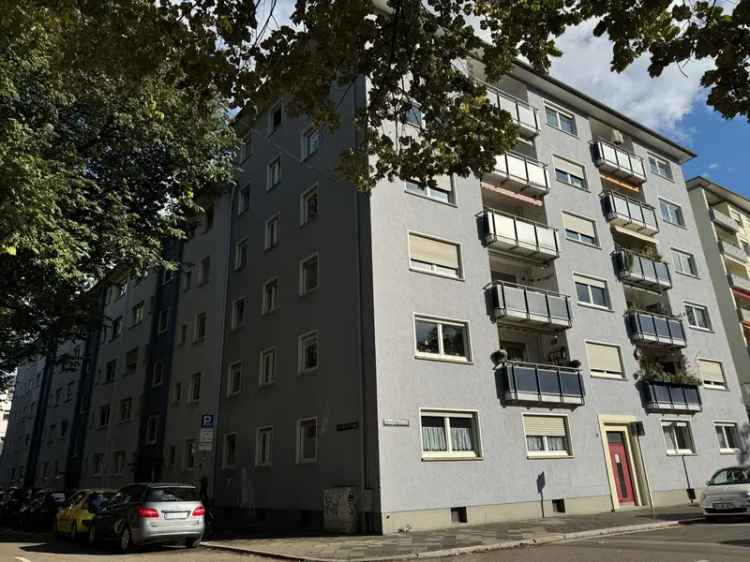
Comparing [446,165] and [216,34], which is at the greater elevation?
[216,34]

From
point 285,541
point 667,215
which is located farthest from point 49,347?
point 667,215

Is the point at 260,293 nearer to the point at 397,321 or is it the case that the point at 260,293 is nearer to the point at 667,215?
the point at 397,321

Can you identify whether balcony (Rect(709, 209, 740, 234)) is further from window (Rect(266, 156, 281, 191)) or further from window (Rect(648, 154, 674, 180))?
window (Rect(266, 156, 281, 191))

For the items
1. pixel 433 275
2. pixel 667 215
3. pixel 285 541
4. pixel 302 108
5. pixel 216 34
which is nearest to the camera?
pixel 216 34

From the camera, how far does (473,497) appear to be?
50.8 feet

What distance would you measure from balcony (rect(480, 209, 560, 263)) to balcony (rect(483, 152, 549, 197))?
1750 mm

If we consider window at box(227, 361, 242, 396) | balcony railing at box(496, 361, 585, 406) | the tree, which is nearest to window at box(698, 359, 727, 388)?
balcony railing at box(496, 361, 585, 406)

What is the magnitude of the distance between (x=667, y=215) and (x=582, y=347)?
11.8 m

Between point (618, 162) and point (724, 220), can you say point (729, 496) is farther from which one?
point (724, 220)

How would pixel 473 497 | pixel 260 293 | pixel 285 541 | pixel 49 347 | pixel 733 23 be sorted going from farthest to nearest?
pixel 260 293
pixel 49 347
pixel 473 497
pixel 285 541
pixel 733 23

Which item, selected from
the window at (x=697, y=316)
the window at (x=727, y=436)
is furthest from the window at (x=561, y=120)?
the window at (x=727, y=436)

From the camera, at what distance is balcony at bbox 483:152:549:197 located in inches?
822

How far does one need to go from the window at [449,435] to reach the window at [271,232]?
396 inches

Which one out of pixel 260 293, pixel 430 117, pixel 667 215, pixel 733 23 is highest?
pixel 667 215
